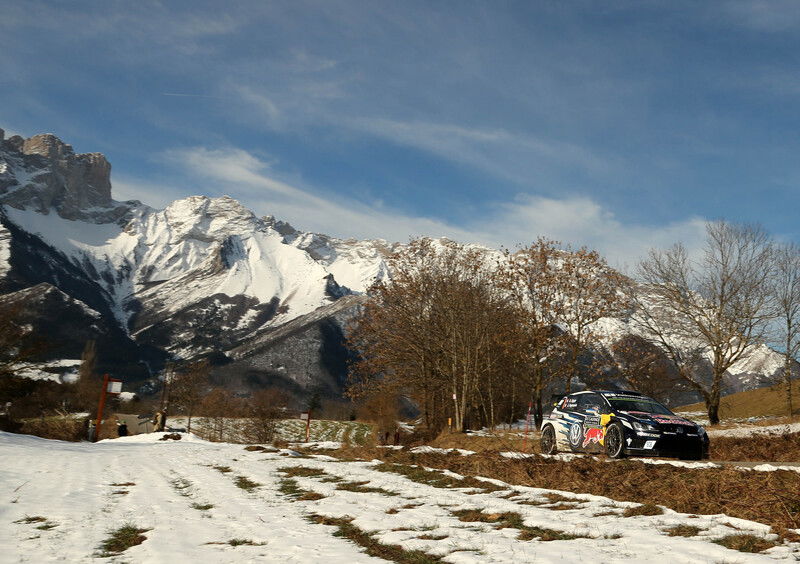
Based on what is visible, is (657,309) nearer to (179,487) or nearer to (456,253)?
(456,253)

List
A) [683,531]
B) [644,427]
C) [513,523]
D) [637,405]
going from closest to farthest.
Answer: [683,531]
[513,523]
[644,427]
[637,405]

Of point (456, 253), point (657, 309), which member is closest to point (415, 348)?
point (456, 253)

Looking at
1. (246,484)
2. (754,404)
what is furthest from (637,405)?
(754,404)

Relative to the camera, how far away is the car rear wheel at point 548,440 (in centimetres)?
1734

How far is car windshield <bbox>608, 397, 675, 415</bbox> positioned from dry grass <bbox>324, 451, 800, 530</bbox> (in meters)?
3.15

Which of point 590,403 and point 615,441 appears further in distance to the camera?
point 590,403

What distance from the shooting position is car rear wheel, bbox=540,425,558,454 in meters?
17.3

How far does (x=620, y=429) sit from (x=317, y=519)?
345 inches

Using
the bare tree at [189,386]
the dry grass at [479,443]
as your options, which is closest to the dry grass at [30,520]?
the dry grass at [479,443]

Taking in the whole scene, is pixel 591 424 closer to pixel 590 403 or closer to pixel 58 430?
pixel 590 403

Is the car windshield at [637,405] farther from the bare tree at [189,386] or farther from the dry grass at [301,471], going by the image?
the bare tree at [189,386]

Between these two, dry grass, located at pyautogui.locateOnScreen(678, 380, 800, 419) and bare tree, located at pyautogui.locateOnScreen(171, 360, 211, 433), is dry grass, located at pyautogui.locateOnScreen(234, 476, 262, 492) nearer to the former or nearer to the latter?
dry grass, located at pyautogui.locateOnScreen(678, 380, 800, 419)

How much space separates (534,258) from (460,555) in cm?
2809

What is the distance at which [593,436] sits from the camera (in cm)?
1552
